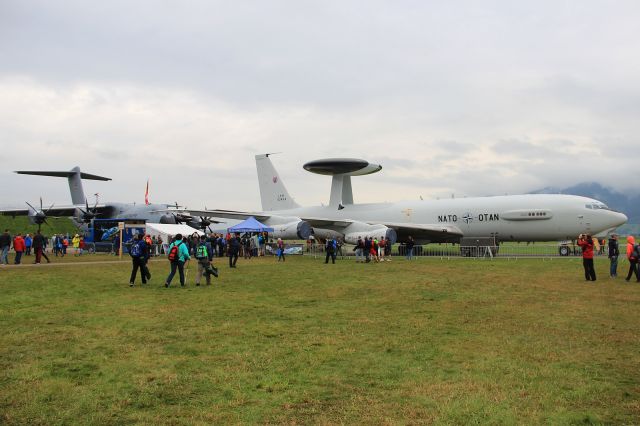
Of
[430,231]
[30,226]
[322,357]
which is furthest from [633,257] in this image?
[30,226]

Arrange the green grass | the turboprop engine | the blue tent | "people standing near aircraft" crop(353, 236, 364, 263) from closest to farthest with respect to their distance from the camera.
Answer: "people standing near aircraft" crop(353, 236, 364, 263), the turboprop engine, the blue tent, the green grass

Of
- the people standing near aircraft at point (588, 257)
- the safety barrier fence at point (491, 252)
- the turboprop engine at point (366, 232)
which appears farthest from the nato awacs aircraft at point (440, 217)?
the people standing near aircraft at point (588, 257)

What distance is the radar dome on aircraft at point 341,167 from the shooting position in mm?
39938

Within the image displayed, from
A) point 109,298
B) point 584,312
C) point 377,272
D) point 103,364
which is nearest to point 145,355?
point 103,364

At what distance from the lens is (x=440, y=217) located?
3556 cm

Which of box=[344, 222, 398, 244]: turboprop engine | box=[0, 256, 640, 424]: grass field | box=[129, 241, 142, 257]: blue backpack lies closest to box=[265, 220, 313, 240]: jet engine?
box=[344, 222, 398, 244]: turboprop engine

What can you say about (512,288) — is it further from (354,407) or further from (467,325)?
(354,407)

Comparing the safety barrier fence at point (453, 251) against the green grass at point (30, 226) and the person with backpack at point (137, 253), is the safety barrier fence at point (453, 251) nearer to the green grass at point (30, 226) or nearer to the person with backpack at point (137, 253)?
the person with backpack at point (137, 253)

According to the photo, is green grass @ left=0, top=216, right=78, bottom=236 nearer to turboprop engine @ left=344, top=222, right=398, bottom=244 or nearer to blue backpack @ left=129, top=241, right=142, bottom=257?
turboprop engine @ left=344, top=222, right=398, bottom=244

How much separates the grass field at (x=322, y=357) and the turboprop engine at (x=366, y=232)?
18815 mm

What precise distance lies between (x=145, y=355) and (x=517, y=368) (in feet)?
16.0

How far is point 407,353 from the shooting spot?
7242mm

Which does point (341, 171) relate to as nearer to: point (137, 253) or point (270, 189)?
point (270, 189)

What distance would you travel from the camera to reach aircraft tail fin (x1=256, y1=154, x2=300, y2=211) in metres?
49.3
